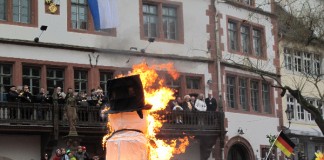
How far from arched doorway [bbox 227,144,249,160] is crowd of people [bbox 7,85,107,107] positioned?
374 inches

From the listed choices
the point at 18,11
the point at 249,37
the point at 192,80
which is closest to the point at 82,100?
the point at 18,11

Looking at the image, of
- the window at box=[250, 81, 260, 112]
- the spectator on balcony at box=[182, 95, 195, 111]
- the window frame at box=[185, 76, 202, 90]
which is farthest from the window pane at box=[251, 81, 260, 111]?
the spectator on balcony at box=[182, 95, 195, 111]

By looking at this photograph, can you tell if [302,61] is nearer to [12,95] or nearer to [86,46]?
[86,46]

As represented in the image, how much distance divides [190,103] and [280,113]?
9050 millimetres

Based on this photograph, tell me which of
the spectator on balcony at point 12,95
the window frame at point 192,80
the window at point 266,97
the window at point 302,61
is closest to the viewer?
the spectator on balcony at point 12,95

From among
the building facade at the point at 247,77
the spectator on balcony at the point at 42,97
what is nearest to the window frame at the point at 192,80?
the building facade at the point at 247,77

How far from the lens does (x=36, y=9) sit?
96.8 ft

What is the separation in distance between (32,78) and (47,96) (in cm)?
179

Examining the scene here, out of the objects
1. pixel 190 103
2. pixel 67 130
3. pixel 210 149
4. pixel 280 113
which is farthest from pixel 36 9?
pixel 280 113

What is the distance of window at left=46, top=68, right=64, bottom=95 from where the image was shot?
29663 mm

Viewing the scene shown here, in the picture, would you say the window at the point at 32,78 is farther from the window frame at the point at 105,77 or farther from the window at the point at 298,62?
the window at the point at 298,62

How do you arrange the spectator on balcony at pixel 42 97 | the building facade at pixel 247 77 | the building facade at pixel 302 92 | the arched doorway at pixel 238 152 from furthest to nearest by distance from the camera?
the building facade at pixel 302 92
the arched doorway at pixel 238 152
the building facade at pixel 247 77
the spectator on balcony at pixel 42 97

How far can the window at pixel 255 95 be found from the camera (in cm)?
3778

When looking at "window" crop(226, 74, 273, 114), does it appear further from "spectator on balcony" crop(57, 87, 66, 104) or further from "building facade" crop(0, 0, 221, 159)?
"spectator on balcony" crop(57, 87, 66, 104)
